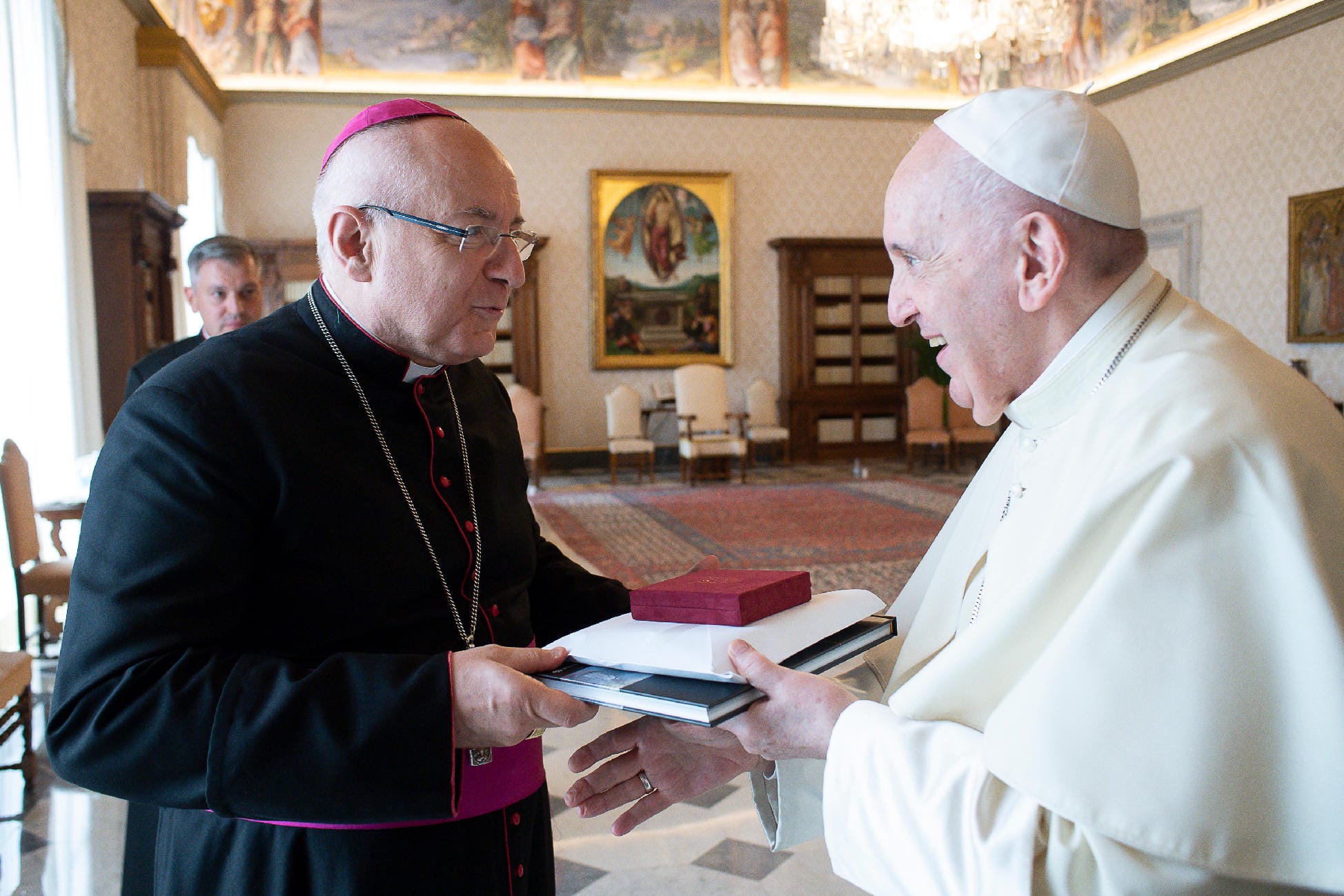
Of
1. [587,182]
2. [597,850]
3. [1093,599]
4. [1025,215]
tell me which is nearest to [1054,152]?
[1025,215]

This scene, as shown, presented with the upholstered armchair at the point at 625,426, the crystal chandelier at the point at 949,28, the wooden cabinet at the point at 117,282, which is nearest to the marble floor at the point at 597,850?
the wooden cabinet at the point at 117,282

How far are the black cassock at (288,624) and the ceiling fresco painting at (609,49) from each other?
1229cm

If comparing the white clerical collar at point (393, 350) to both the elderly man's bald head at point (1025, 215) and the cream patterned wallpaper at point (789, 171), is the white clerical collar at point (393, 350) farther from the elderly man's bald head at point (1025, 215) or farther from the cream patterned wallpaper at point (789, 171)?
the cream patterned wallpaper at point (789, 171)

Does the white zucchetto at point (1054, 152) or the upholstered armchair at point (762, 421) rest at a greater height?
the white zucchetto at point (1054, 152)

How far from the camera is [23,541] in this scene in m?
4.62

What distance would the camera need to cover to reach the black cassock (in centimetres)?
123

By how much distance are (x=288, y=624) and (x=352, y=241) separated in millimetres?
580

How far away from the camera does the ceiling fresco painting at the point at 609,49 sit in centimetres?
1259

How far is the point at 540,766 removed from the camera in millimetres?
1717

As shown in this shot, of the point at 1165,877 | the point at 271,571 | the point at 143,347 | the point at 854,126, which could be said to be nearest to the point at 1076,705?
the point at 1165,877

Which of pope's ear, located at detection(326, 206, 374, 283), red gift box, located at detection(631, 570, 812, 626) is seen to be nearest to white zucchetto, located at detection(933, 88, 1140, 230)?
red gift box, located at detection(631, 570, 812, 626)

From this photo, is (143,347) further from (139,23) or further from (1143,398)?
(1143,398)

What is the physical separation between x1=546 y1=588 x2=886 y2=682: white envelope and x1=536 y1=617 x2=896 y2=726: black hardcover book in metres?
0.01

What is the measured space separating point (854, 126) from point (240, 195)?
8.41 metres
